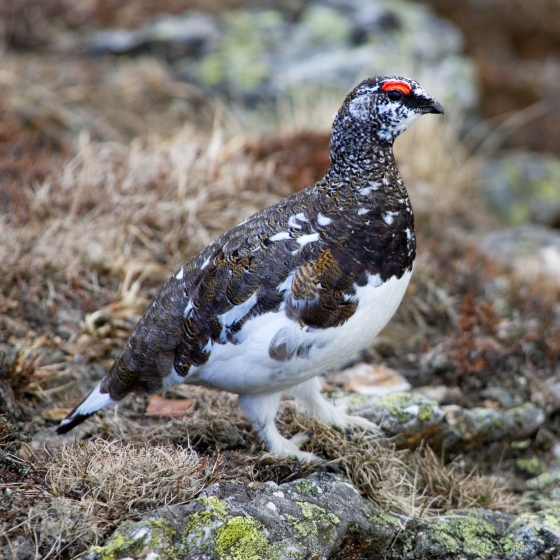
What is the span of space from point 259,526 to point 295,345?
73 centimetres

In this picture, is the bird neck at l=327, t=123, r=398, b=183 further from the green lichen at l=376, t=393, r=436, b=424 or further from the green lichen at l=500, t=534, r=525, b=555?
the green lichen at l=500, t=534, r=525, b=555

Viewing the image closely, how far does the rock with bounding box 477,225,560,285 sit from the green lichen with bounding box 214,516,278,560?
12.5ft

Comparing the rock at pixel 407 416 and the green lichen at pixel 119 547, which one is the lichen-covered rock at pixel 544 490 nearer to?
the rock at pixel 407 416

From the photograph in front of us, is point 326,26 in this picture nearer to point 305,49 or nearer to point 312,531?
point 305,49

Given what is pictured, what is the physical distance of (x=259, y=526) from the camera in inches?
112

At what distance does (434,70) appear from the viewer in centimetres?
957

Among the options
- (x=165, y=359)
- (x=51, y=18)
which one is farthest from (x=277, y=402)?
(x=51, y=18)

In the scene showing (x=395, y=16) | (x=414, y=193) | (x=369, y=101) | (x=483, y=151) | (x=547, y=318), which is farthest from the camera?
(x=395, y=16)

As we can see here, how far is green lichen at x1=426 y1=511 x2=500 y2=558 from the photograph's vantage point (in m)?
3.21

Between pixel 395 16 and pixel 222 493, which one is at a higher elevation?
pixel 395 16

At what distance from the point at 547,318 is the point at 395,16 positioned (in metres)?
6.46

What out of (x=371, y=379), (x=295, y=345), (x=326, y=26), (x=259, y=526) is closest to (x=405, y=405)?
(x=371, y=379)

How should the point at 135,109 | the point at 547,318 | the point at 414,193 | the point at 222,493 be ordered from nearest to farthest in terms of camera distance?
the point at 222,493
the point at 547,318
the point at 414,193
the point at 135,109

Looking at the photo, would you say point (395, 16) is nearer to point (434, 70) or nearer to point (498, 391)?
point (434, 70)
